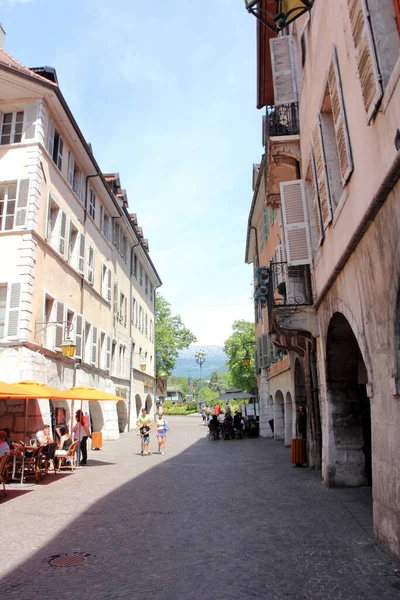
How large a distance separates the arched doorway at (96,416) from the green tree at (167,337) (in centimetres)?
2842

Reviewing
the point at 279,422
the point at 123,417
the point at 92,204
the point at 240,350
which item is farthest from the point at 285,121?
the point at 240,350

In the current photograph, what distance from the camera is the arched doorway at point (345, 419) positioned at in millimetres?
9922

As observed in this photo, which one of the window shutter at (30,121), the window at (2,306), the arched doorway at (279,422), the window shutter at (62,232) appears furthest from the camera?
the arched doorway at (279,422)

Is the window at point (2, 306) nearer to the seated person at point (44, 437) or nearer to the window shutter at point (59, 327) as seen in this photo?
the window shutter at point (59, 327)

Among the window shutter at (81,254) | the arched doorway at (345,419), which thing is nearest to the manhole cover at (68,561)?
the arched doorway at (345,419)

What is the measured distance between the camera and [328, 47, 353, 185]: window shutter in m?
6.70

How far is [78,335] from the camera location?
789 inches

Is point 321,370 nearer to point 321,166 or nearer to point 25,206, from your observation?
point 321,166

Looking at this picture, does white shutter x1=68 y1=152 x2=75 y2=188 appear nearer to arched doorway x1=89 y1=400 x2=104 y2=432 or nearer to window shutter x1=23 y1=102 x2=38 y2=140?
window shutter x1=23 y1=102 x2=38 y2=140

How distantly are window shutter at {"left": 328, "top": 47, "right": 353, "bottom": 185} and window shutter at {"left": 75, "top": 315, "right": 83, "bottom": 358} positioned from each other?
49.0 ft

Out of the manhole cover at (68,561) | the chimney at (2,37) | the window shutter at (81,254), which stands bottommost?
the manhole cover at (68,561)

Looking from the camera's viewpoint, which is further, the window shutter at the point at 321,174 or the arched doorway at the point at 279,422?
the arched doorway at the point at 279,422

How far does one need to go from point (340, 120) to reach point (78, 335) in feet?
50.5

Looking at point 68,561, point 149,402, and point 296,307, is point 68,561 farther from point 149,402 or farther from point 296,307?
point 149,402
